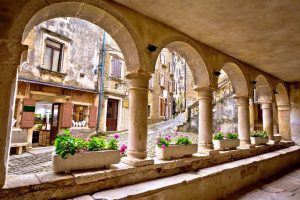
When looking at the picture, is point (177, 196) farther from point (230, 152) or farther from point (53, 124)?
point (53, 124)

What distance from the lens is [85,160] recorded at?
239 cm

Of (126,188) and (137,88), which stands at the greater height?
(137,88)

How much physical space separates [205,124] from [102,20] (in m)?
2.74

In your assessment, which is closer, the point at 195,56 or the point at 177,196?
the point at 177,196

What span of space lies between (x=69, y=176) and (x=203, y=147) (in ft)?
8.68

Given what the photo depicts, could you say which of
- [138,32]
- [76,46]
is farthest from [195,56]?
[76,46]

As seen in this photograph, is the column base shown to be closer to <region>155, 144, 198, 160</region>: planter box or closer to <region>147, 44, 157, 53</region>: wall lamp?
<region>155, 144, 198, 160</region>: planter box

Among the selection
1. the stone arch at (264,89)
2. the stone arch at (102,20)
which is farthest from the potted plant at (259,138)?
the stone arch at (102,20)

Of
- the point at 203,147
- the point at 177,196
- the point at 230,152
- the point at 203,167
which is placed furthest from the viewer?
the point at 230,152

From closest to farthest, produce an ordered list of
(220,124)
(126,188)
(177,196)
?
(126,188)
(177,196)
(220,124)

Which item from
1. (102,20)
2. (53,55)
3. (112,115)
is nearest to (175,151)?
(102,20)

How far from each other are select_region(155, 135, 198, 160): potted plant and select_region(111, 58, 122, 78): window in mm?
8832

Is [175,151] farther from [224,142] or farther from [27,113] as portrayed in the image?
[27,113]

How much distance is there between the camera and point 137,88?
3035 mm
